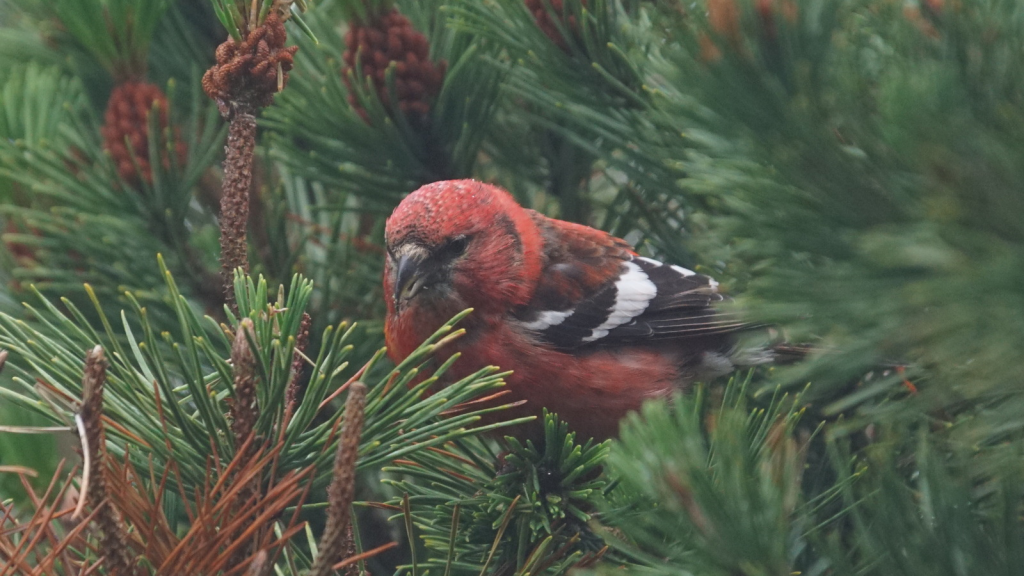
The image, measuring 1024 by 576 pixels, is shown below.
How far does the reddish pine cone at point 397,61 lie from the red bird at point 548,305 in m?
0.20

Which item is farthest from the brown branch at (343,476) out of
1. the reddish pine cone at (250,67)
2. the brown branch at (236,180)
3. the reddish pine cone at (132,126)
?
the reddish pine cone at (132,126)

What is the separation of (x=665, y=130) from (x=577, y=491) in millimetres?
669

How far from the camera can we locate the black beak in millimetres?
1973

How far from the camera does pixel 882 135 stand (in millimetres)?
753

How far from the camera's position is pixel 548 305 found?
2336mm

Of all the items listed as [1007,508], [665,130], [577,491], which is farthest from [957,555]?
[665,130]

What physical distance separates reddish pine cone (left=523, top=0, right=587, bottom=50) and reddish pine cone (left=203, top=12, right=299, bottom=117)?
0.75 m

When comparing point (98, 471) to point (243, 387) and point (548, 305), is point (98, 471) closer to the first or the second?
point (243, 387)

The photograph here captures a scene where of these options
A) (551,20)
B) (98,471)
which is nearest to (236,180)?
(98,471)

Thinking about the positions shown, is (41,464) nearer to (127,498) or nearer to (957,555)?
(127,498)

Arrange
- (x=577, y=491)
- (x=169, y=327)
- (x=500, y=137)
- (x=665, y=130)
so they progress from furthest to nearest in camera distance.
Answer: (x=500, y=137) → (x=169, y=327) → (x=665, y=130) → (x=577, y=491)

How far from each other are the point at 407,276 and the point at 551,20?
2.09 feet

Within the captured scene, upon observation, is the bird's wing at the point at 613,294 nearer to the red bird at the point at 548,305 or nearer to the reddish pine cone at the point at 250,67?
the red bird at the point at 548,305

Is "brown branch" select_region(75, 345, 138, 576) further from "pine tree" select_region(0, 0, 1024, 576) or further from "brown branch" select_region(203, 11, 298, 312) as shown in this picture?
"brown branch" select_region(203, 11, 298, 312)
